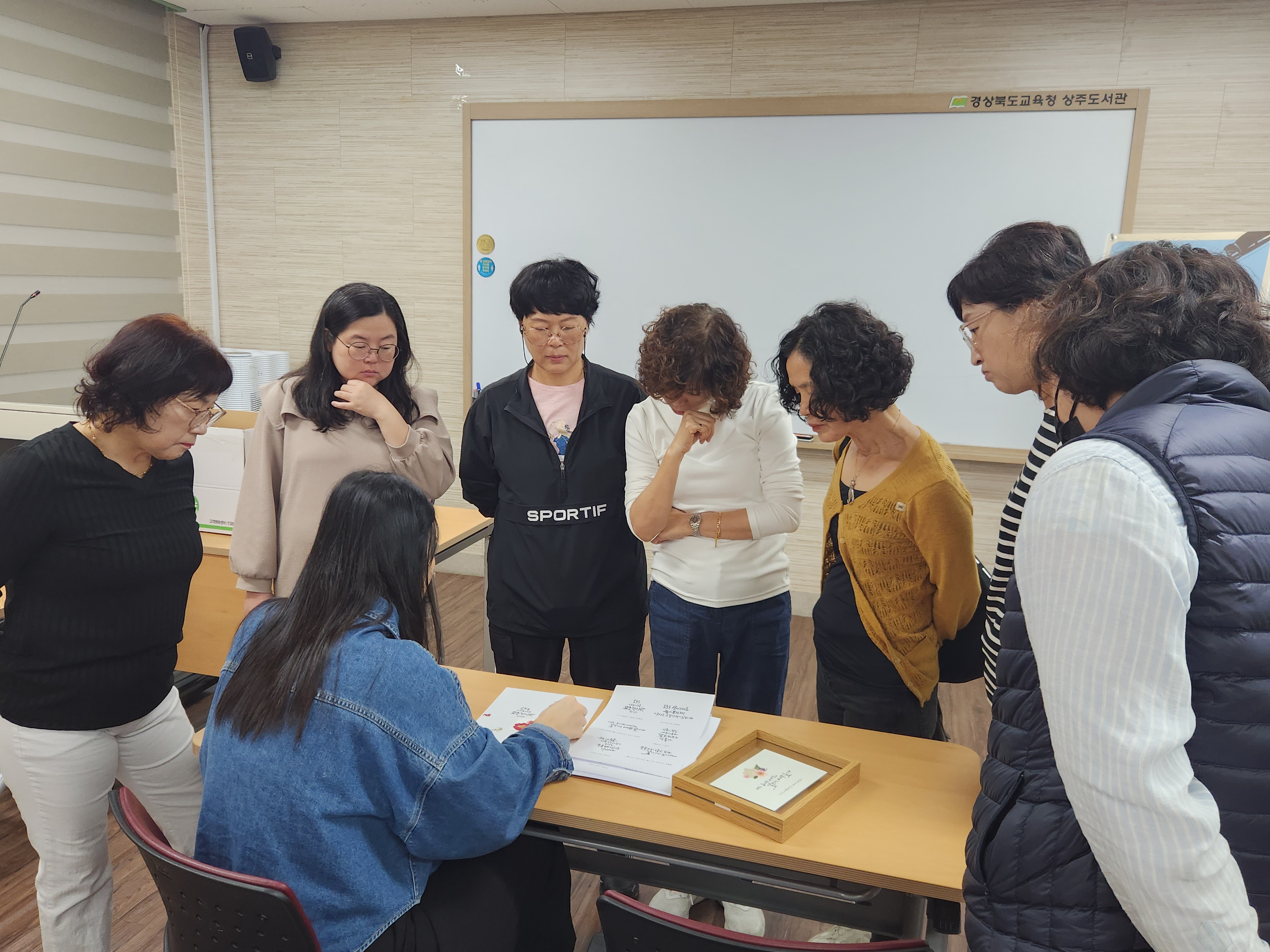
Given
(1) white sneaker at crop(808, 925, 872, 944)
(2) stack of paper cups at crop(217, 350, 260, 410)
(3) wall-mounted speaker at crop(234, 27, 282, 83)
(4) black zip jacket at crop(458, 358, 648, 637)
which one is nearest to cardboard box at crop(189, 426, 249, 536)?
(2) stack of paper cups at crop(217, 350, 260, 410)

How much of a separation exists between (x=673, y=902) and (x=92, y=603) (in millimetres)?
1433

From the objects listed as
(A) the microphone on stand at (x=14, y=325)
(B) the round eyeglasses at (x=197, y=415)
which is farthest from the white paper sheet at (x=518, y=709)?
(A) the microphone on stand at (x=14, y=325)

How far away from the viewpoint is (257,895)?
1079 millimetres

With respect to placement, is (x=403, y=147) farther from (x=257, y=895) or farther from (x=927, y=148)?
(x=257, y=895)

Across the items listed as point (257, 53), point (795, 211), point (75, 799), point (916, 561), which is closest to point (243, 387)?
point (257, 53)

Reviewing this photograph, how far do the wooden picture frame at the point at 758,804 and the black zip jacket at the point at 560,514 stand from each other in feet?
2.25

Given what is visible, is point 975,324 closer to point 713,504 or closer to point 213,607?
point 713,504

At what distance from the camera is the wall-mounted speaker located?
449cm

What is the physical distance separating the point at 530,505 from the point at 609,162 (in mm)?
2667

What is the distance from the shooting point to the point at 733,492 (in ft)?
6.59

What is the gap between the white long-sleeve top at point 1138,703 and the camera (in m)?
0.78

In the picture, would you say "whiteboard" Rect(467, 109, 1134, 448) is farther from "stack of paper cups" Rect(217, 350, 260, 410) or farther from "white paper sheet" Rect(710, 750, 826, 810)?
"white paper sheet" Rect(710, 750, 826, 810)

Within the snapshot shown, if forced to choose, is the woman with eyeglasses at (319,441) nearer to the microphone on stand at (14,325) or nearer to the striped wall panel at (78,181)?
the striped wall panel at (78,181)

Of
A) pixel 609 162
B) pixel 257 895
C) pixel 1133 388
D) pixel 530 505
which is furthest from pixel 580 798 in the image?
pixel 609 162
